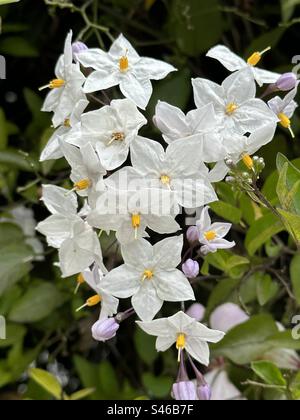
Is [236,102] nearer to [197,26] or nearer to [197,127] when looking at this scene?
[197,127]

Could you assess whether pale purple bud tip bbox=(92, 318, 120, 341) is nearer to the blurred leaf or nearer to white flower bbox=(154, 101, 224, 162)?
white flower bbox=(154, 101, 224, 162)

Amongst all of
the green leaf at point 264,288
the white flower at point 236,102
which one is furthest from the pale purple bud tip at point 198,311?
the white flower at point 236,102

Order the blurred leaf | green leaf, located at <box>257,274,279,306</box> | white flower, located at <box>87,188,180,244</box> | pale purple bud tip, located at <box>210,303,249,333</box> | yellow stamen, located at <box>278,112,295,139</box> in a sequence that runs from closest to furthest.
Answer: white flower, located at <box>87,188,180,244</box> < yellow stamen, located at <box>278,112,295,139</box> < green leaf, located at <box>257,274,279,306</box> < pale purple bud tip, located at <box>210,303,249,333</box> < the blurred leaf

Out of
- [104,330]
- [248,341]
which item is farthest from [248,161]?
[248,341]

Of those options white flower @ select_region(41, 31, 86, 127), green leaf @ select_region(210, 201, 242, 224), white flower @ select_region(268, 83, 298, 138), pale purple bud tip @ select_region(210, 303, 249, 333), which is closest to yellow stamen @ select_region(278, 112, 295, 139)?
white flower @ select_region(268, 83, 298, 138)
